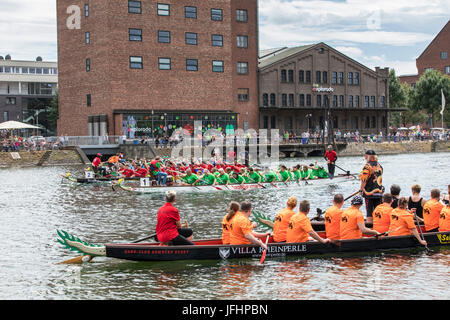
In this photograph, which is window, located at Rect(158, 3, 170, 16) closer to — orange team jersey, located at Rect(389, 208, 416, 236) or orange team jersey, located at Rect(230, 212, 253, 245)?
orange team jersey, located at Rect(389, 208, 416, 236)

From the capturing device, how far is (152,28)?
71.4 m

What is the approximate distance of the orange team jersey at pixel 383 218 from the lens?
17.6 meters

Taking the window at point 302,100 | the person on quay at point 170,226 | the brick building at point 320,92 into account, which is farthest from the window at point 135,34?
the person on quay at point 170,226

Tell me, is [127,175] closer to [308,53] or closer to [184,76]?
[184,76]

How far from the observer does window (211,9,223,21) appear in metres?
75.8

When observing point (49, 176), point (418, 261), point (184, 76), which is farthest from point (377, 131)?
point (418, 261)

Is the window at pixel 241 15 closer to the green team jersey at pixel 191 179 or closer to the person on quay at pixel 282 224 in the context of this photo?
the green team jersey at pixel 191 179

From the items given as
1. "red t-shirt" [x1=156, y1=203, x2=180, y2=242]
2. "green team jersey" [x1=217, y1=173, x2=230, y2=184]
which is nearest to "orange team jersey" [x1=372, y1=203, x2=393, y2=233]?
"red t-shirt" [x1=156, y1=203, x2=180, y2=242]

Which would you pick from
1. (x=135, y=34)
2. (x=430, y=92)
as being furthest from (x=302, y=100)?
(x=430, y=92)

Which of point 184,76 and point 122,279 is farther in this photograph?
point 184,76

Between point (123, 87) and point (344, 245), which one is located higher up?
point (123, 87)

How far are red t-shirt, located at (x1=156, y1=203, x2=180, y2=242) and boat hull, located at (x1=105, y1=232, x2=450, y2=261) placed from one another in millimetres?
318

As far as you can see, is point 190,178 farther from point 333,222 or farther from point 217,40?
point 217,40
